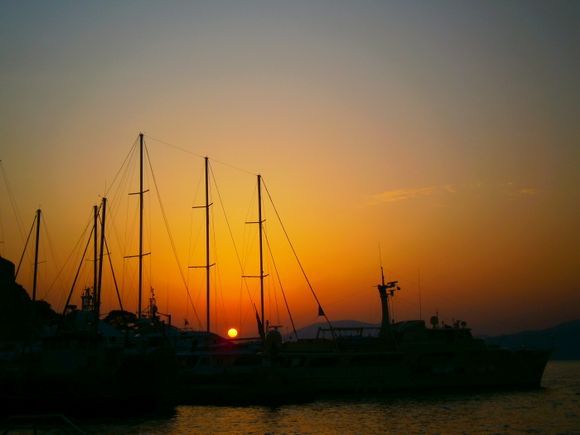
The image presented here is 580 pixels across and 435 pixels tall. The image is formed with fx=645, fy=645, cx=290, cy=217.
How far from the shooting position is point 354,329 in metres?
68.6

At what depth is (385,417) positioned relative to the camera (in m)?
45.1

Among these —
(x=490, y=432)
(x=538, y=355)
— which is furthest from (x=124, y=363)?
(x=538, y=355)

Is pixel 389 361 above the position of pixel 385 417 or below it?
above

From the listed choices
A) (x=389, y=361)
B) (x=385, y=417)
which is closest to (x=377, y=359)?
(x=389, y=361)

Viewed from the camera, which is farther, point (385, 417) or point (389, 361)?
point (389, 361)

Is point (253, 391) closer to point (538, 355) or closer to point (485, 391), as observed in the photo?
point (485, 391)

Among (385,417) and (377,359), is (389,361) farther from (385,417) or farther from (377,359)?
(385,417)

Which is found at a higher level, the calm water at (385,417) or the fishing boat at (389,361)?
the fishing boat at (389,361)

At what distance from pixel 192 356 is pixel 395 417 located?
80.7ft

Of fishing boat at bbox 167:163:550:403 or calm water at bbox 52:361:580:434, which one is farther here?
fishing boat at bbox 167:163:550:403

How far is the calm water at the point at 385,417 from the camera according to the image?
39031 millimetres

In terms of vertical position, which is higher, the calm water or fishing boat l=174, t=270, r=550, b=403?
fishing boat l=174, t=270, r=550, b=403

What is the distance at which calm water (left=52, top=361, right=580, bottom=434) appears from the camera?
39.0 metres

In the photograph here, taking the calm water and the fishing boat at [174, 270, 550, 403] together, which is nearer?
the calm water
